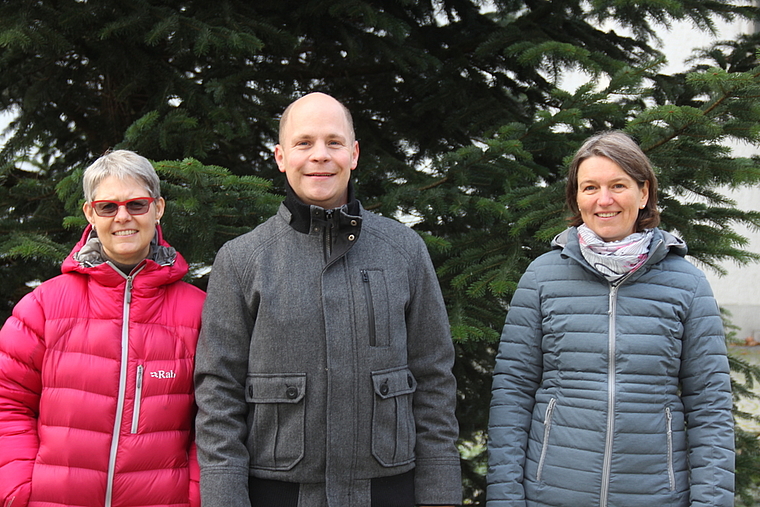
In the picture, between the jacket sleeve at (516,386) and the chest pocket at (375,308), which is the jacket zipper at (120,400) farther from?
the jacket sleeve at (516,386)

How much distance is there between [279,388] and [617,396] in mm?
1078

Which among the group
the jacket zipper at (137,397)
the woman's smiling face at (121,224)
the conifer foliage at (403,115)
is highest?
the conifer foliage at (403,115)

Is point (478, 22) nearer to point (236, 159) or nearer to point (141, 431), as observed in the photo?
point (236, 159)

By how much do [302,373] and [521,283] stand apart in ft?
2.88

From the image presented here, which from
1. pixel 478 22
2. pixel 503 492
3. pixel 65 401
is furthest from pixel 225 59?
pixel 503 492

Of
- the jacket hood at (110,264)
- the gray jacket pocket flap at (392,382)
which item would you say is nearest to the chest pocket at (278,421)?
the gray jacket pocket flap at (392,382)

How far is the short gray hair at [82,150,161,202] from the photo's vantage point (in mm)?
2184

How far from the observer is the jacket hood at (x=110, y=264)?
2.13 meters

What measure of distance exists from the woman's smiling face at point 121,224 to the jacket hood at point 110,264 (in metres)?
0.05

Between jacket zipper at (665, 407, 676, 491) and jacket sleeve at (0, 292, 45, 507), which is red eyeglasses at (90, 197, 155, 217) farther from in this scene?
jacket zipper at (665, 407, 676, 491)

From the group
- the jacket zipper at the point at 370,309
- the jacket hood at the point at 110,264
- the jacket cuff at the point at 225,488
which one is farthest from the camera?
the jacket hood at the point at 110,264

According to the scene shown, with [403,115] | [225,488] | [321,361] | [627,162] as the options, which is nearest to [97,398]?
A: [225,488]

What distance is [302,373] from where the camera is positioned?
77.1 inches

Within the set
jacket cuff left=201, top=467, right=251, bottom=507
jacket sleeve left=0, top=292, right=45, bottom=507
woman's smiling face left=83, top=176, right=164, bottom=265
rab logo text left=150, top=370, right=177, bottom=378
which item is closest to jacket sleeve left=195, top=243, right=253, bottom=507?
jacket cuff left=201, top=467, right=251, bottom=507
